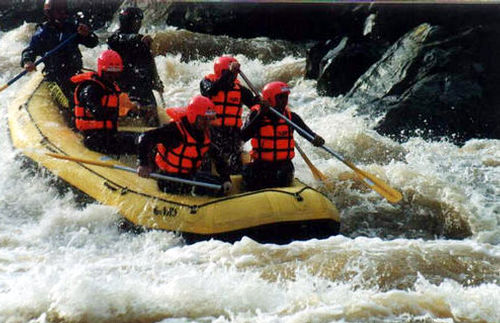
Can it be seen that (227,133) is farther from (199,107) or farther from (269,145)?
(199,107)

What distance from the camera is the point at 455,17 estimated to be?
10.2 m

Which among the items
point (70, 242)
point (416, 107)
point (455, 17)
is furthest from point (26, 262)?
point (455, 17)

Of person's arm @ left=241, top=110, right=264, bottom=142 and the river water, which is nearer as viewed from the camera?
the river water

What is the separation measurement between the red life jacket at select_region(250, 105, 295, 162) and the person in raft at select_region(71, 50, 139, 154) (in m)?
1.48

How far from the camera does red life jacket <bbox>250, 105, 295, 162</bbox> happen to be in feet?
21.3

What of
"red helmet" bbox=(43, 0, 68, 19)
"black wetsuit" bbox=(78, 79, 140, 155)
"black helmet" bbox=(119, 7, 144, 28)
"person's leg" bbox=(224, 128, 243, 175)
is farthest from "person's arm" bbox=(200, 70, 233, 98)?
"red helmet" bbox=(43, 0, 68, 19)

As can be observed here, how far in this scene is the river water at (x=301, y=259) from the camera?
4758 millimetres

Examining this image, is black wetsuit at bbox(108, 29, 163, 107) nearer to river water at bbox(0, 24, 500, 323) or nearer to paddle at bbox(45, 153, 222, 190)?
river water at bbox(0, 24, 500, 323)

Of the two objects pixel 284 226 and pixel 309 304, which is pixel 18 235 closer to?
pixel 284 226

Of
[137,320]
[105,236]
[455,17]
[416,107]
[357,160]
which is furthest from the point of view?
[455,17]

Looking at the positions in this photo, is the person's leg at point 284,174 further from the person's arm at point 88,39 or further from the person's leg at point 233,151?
the person's arm at point 88,39

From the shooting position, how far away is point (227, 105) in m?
7.20

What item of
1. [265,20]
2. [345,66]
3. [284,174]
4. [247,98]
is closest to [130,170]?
[284,174]

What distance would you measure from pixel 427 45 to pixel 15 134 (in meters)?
5.93
